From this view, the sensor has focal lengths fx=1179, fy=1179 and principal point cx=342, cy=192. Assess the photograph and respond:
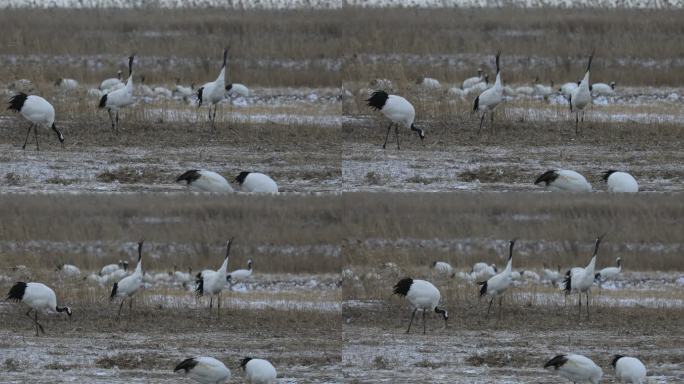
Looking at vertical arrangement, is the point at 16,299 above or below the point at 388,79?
below

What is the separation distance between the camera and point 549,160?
16.3 m

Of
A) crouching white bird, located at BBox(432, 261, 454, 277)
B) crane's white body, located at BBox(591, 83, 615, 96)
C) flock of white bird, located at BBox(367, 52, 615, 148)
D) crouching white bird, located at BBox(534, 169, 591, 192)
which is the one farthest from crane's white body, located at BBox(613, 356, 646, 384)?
crane's white body, located at BBox(591, 83, 615, 96)

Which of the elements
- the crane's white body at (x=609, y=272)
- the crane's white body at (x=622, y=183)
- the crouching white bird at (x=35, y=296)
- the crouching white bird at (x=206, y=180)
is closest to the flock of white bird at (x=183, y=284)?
the crouching white bird at (x=35, y=296)

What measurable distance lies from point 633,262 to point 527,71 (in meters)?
4.54

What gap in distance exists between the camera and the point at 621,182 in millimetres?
14711

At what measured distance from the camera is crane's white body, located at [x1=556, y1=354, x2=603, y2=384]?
40.9 ft

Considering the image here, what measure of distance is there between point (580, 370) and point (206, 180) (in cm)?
518

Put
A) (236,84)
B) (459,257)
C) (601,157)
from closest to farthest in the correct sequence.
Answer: (601,157) → (236,84) → (459,257)

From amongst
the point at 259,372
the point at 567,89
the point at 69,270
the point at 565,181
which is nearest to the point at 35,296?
the point at 259,372

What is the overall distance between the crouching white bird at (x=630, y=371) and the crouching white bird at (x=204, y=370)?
165 inches

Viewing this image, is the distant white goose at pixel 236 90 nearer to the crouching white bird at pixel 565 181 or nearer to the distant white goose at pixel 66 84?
the distant white goose at pixel 66 84

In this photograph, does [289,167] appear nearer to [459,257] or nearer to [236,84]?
[236,84]

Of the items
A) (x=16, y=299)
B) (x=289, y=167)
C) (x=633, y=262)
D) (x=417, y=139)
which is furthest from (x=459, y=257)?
(x=16, y=299)

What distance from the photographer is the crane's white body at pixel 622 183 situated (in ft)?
48.0
